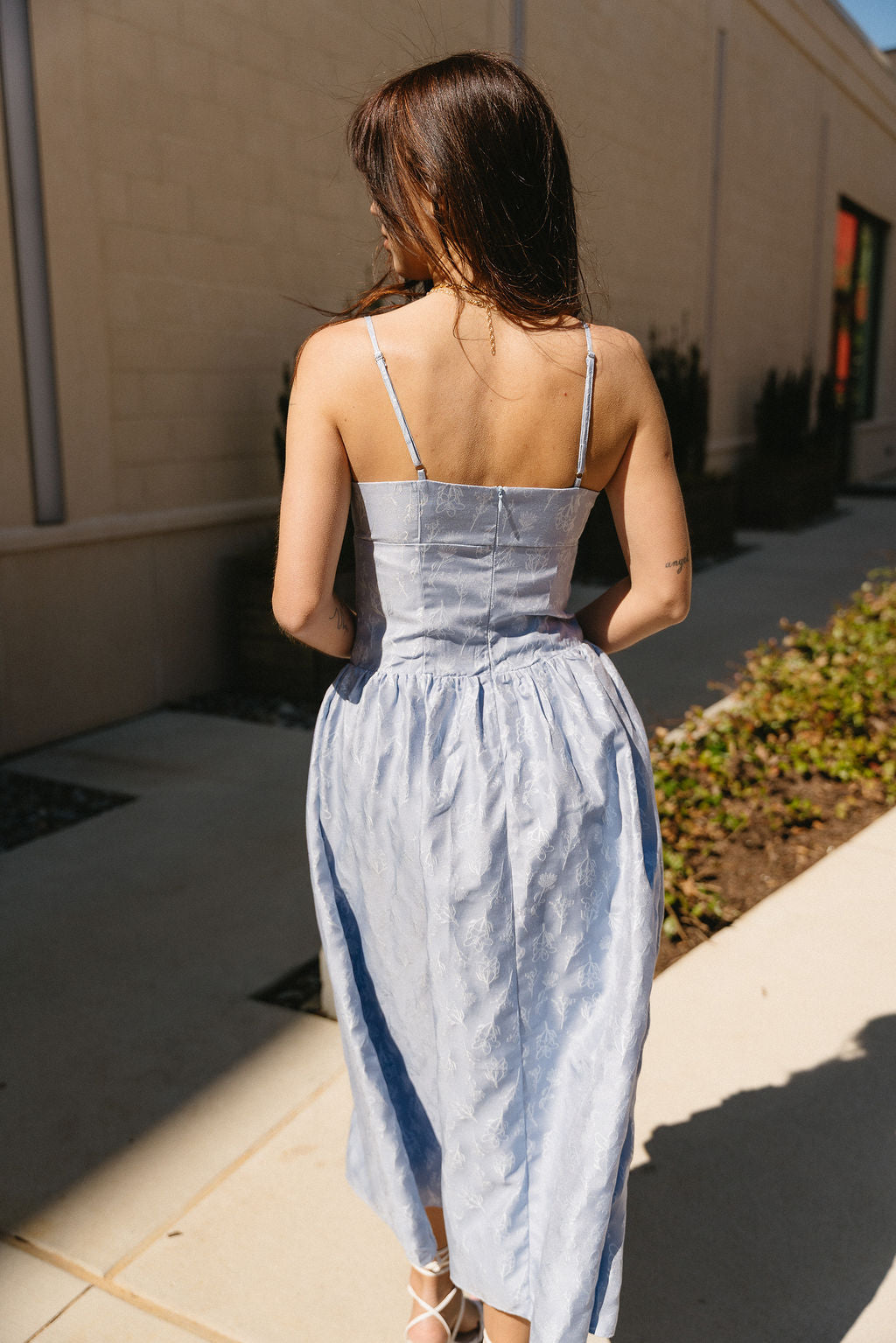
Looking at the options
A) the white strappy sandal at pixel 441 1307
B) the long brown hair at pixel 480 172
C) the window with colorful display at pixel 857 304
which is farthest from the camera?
the window with colorful display at pixel 857 304

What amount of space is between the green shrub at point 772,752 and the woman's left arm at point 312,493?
202 cm

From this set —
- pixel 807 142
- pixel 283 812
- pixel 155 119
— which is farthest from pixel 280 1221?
pixel 807 142

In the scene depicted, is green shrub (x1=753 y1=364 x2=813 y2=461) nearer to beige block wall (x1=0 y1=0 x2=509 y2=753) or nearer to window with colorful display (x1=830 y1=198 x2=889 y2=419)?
window with colorful display (x1=830 y1=198 x2=889 y2=419)

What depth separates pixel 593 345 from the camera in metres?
1.53

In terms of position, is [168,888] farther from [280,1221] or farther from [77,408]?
[77,408]

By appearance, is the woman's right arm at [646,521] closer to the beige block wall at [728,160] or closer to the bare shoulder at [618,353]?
the bare shoulder at [618,353]

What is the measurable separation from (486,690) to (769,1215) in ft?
4.24

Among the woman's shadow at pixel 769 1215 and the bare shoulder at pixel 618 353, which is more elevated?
the bare shoulder at pixel 618 353

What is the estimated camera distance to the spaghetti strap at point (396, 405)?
1.46 m

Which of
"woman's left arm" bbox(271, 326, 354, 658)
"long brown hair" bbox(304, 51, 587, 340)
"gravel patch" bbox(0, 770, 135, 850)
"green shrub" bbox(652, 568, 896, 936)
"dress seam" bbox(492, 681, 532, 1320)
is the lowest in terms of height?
"gravel patch" bbox(0, 770, 135, 850)

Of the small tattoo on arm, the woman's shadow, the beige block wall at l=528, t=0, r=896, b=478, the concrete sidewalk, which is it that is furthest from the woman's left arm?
the beige block wall at l=528, t=0, r=896, b=478

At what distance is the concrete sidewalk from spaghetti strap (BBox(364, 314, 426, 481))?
1467 mm

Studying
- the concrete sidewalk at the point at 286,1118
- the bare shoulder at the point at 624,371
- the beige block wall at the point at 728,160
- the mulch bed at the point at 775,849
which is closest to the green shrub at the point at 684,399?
the beige block wall at the point at 728,160

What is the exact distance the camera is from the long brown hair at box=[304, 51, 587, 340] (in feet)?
4.66
